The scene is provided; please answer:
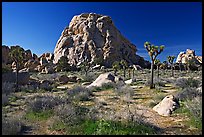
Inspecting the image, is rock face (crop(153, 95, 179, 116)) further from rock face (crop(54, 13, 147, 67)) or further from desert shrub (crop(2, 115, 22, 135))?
rock face (crop(54, 13, 147, 67))

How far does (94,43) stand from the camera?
77.1 m

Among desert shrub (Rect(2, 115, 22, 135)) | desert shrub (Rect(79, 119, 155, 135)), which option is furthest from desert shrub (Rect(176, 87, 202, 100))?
desert shrub (Rect(2, 115, 22, 135))

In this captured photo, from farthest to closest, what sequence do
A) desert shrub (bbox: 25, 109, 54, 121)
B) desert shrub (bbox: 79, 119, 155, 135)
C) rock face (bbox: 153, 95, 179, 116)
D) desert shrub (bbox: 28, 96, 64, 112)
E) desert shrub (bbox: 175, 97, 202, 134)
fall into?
rock face (bbox: 153, 95, 179, 116) → desert shrub (bbox: 28, 96, 64, 112) → desert shrub (bbox: 25, 109, 54, 121) → desert shrub (bbox: 175, 97, 202, 134) → desert shrub (bbox: 79, 119, 155, 135)

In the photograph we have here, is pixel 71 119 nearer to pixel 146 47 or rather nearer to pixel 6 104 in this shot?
pixel 6 104

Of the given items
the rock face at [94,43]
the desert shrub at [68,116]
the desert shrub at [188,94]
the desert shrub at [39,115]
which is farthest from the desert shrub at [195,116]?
the rock face at [94,43]

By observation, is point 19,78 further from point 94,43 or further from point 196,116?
point 94,43

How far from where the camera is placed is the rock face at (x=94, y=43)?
246ft

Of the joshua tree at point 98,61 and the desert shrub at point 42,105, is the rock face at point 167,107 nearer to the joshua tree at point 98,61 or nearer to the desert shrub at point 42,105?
the desert shrub at point 42,105

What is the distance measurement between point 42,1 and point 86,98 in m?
8.31

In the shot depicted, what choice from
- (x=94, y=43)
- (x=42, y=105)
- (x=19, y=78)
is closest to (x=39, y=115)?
(x=42, y=105)

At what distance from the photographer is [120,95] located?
582 inches

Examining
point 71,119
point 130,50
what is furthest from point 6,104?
point 130,50

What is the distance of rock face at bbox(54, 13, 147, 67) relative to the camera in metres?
75.0

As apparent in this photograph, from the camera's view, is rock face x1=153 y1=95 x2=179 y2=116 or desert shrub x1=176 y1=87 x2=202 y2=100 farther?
desert shrub x1=176 y1=87 x2=202 y2=100
